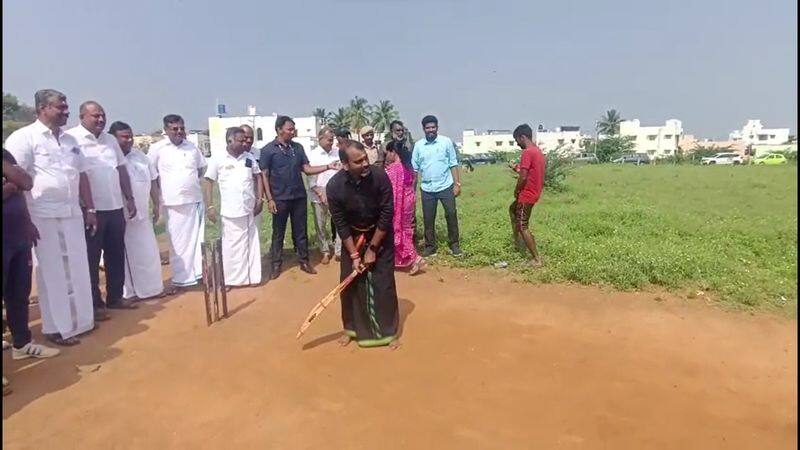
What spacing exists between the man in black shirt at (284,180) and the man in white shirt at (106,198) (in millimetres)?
1518

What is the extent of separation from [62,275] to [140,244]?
3.98ft

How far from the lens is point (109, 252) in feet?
16.7

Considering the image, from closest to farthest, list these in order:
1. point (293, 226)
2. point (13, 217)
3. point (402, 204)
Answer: point (13, 217), point (402, 204), point (293, 226)

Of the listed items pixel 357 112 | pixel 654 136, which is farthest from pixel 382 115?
pixel 654 136

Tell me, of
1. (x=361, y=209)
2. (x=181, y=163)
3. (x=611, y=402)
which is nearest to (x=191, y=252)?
(x=181, y=163)

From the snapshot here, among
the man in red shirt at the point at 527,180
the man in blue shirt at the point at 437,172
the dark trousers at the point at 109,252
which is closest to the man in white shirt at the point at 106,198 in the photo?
the dark trousers at the point at 109,252

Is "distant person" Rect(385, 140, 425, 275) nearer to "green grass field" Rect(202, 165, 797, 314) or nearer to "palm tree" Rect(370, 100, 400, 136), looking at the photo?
"green grass field" Rect(202, 165, 797, 314)

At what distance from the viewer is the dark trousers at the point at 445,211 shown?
6.75 meters

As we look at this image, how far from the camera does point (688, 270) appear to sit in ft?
18.1

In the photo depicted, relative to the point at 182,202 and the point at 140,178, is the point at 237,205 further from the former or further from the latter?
the point at 140,178

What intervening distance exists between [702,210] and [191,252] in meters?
9.68

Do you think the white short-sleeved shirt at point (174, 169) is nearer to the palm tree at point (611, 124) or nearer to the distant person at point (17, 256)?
the distant person at point (17, 256)

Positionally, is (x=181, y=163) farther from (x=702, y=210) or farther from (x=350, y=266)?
(x=702, y=210)

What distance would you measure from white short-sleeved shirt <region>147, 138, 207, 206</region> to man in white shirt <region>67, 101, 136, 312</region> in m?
0.55
